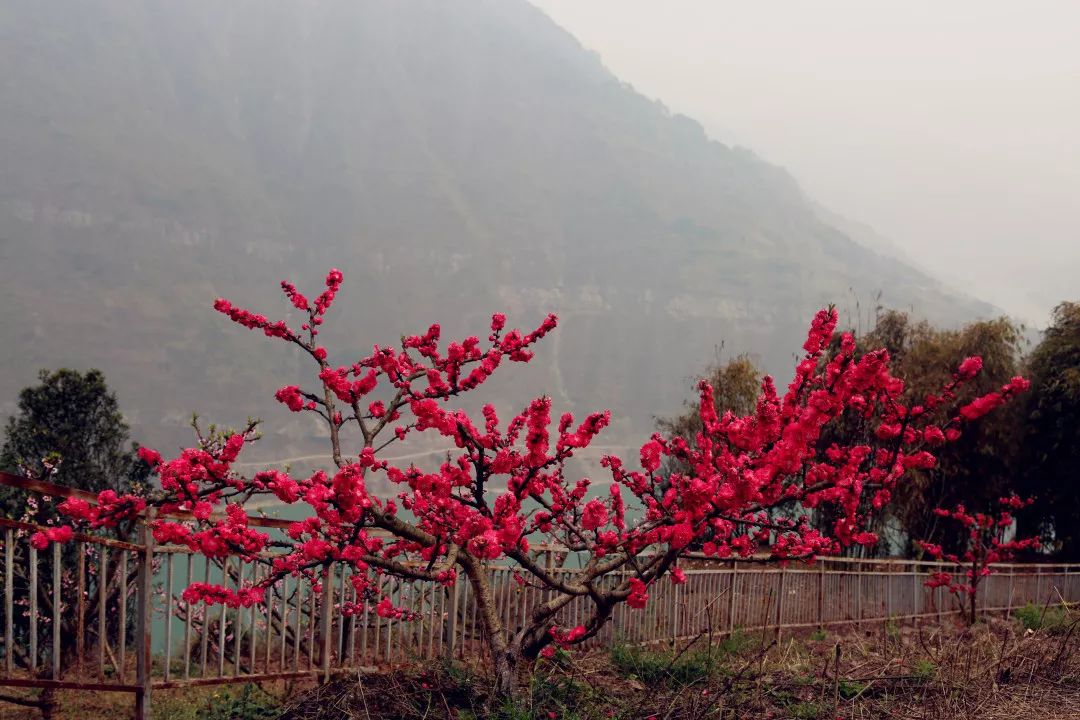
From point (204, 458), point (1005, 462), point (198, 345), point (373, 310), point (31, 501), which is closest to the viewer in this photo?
point (204, 458)

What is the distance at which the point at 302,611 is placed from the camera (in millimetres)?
8453

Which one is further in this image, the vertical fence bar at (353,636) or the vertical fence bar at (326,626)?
the vertical fence bar at (353,636)

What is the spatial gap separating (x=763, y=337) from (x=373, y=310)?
82181 millimetres

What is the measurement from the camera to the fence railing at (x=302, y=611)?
478 centimetres

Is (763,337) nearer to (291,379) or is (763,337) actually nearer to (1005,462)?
(291,379)

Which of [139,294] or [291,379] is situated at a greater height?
[139,294]

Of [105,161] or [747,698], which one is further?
[105,161]

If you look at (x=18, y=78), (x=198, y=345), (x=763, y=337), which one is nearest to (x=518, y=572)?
(x=198, y=345)

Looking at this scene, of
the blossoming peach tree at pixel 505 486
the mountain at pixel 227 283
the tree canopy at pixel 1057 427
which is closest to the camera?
the blossoming peach tree at pixel 505 486

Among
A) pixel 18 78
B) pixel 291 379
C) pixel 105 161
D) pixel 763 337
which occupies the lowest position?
pixel 291 379

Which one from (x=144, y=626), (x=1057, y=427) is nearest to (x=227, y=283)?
(x=1057, y=427)

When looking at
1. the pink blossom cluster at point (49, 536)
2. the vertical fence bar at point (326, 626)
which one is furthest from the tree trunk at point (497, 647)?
the pink blossom cluster at point (49, 536)

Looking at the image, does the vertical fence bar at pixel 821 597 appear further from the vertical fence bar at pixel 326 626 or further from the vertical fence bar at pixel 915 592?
the vertical fence bar at pixel 326 626

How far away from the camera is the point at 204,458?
3814 millimetres
